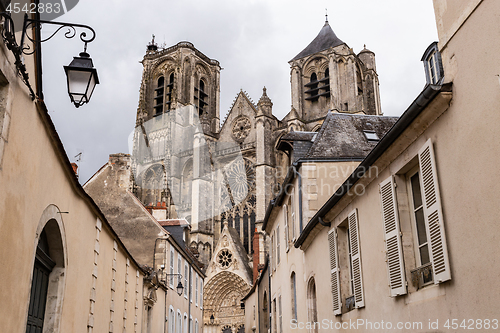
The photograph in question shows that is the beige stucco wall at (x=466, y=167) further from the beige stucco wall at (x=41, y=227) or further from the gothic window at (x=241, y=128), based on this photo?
the gothic window at (x=241, y=128)

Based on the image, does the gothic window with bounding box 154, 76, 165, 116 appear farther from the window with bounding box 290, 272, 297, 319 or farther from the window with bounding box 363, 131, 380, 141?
the window with bounding box 290, 272, 297, 319

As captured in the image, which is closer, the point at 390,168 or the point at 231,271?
the point at 390,168

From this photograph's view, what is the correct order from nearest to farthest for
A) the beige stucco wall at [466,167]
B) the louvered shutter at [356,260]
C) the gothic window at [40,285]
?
the beige stucco wall at [466,167], the gothic window at [40,285], the louvered shutter at [356,260]

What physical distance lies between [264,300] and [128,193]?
6829 mm

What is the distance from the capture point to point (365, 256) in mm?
5262

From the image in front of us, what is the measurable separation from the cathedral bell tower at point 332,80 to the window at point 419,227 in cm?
2440

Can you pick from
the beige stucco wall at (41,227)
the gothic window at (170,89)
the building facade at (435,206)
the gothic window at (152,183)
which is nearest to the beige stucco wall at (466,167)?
the building facade at (435,206)

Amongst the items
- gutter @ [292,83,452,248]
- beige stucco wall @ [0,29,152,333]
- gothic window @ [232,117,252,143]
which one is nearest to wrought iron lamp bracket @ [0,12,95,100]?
beige stucco wall @ [0,29,152,333]

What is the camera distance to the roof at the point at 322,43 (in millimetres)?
32531

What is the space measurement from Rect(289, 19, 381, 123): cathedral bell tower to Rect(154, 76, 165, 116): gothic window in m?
11.8

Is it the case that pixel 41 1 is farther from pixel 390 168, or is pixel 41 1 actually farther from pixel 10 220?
pixel 390 168

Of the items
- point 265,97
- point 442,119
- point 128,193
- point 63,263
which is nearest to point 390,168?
point 442,119

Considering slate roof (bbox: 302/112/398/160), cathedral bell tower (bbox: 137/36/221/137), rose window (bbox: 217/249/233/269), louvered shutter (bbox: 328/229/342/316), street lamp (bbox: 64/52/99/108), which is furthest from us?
cathedral bell tower (bbox: 137/36/221/137)

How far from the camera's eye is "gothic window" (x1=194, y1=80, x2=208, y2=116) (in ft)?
125
